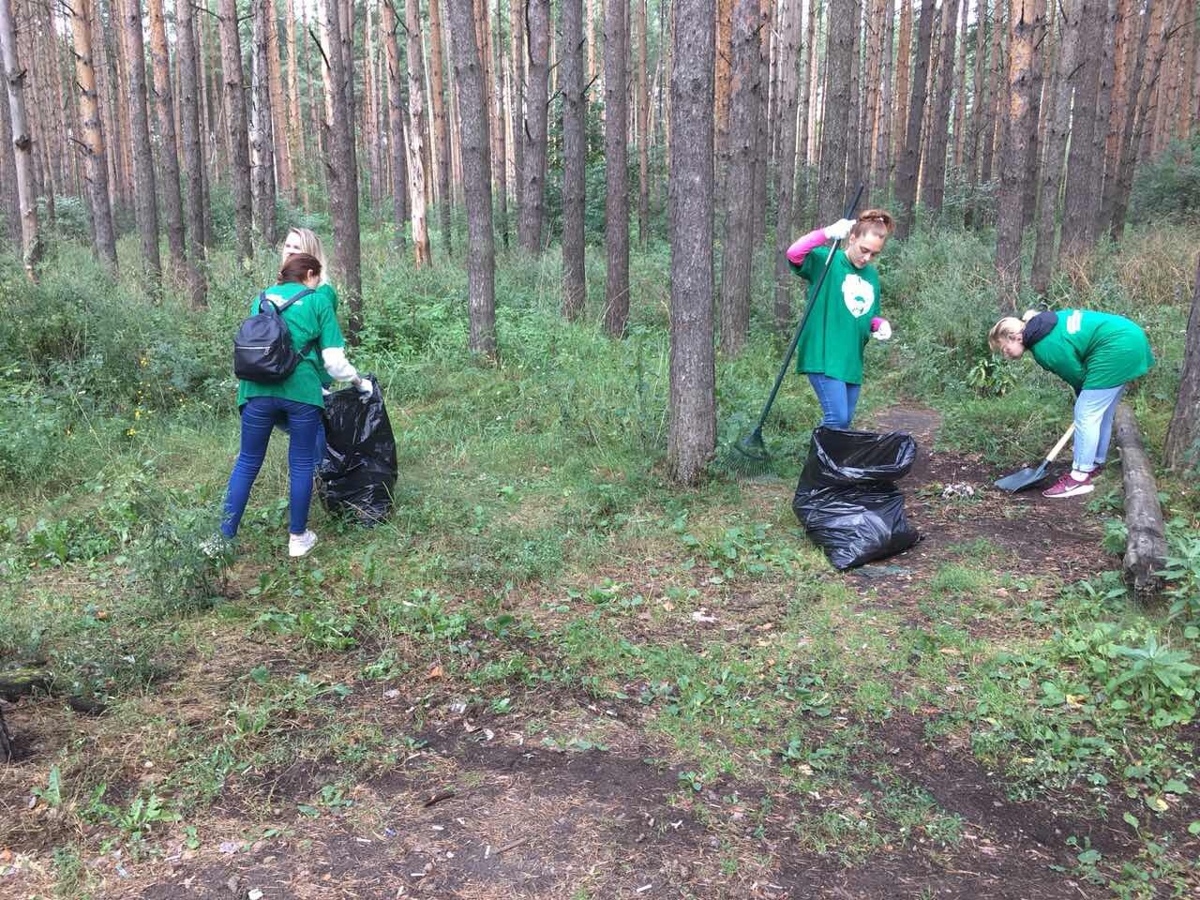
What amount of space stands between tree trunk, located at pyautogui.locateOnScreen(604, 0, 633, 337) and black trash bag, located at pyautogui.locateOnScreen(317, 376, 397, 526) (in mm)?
6158

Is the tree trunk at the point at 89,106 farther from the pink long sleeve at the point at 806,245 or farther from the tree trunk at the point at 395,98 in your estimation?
the pink long sleeve at the point at 806,245

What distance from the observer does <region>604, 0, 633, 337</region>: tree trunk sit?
11.1 metres

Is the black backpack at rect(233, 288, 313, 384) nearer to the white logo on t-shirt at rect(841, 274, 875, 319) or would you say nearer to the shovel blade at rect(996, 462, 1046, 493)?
the white logo on t-shirt at rect(841, 274, 875, 319)

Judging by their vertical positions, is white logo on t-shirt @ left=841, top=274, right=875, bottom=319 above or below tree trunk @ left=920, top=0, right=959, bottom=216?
below

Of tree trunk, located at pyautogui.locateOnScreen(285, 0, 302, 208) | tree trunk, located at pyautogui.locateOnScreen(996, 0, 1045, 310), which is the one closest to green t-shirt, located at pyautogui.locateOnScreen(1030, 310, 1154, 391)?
tree trunk, located at pyautogui.locateOnScreen(996, 0, 1045, 310)

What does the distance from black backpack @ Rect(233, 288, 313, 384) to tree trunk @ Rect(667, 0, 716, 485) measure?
2.42 meters

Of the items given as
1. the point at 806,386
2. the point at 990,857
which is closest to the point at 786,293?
the point at 806,386

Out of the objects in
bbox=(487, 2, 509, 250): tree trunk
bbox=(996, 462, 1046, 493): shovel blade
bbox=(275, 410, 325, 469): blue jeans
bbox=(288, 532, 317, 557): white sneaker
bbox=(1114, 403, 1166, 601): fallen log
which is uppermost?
bbox=(487, 2, 509, 250): tree trunk

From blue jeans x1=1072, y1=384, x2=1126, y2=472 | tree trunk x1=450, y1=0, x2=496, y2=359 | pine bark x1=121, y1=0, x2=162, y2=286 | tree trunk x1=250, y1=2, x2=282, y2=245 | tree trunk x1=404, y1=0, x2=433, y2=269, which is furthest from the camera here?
tree trunk x1=250, y1=2, x2=282, y2=245

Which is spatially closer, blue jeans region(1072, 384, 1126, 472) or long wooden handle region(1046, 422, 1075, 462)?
blue jeans region(1072, 384, 1126, 472)

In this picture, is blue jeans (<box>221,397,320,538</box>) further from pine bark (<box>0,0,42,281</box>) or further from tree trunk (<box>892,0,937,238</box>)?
tree trunk (<box>892,0,937,238</box>)

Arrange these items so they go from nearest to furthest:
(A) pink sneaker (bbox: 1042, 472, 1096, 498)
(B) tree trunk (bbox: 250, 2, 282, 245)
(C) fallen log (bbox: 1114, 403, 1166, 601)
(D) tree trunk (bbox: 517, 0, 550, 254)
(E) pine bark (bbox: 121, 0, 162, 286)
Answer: (C) fallen log (bbox: 1114, 403, 1166, 601) < (A) pink sneaker (bbox: 1042, 472, 1096, 498) < (D) tree trunk (bbox: 517, 0, 550, 254) < (E) pine bark (bbox: 121, 0, 162, 286) < (B) tree trunk (bbox: 250, 2, 282, 245)

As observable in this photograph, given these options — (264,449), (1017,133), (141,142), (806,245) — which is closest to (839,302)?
(806,245)

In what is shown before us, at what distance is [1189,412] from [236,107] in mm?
11513
